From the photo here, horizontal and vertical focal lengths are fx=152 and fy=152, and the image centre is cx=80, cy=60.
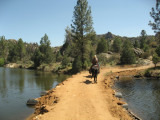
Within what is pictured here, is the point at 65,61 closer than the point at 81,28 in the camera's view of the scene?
No

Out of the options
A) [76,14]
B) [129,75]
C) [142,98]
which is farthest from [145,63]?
[142,98]

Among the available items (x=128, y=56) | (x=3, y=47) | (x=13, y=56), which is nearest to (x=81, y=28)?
→ (x=128, y=56)

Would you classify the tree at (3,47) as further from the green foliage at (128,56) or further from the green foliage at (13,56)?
the green foliage at (128,56)

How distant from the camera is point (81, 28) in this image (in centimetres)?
3228

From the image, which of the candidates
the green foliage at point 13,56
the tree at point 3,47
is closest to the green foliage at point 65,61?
the green foliage at point 13,56

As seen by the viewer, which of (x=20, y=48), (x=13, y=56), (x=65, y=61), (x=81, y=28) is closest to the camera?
(x=81, y=28)

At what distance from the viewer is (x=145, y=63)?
3725 centimetres

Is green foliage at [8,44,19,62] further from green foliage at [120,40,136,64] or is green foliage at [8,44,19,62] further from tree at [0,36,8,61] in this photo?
Answer: green foliage at [120,40,136,64]

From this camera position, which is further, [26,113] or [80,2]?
[80,2]

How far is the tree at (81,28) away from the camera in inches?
1254

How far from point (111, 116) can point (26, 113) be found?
6.98m

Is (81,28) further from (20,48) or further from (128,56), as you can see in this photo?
(20,48)

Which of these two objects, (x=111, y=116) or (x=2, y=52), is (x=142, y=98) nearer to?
(x=111, y=116)

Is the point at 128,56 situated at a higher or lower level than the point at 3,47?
lower
